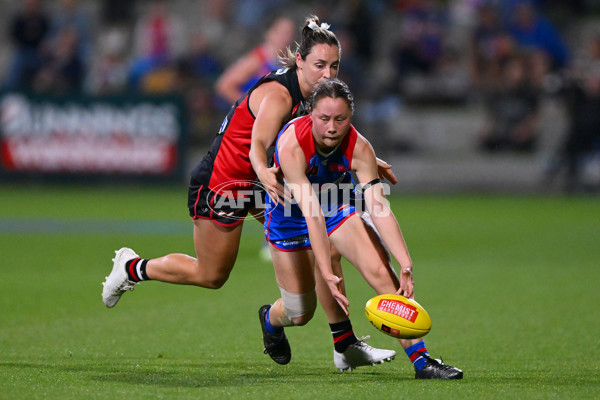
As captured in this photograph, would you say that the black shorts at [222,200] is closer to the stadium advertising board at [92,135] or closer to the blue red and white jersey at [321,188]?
the blue red and white jersey at [321,188]

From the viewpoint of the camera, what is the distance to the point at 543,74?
18016 mm

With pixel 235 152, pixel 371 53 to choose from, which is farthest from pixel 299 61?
pixel 371 53

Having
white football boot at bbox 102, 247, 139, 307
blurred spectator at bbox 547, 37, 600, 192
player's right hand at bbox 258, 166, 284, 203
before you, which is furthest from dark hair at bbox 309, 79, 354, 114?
blurred spectator at bbox 547, 37, 600, 192

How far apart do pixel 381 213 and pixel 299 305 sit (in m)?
0.87

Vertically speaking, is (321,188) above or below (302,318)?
above

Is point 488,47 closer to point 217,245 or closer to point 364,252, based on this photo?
point 217,245

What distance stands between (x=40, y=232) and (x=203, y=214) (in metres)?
7.18

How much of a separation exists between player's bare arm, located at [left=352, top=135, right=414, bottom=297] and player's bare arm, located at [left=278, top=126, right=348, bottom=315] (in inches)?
11.5

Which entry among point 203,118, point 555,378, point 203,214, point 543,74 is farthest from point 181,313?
point 543,74

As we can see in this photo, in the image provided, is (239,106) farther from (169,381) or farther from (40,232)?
(40,232)

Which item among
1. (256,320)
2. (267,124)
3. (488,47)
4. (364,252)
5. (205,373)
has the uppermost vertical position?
(488,47)

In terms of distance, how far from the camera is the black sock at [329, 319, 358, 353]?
5785 millimetres

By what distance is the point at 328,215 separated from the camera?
5.61 metres

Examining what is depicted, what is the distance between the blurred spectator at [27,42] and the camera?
19.1 meters
